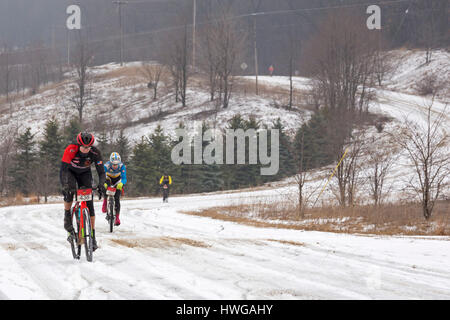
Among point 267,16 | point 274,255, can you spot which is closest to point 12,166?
point 274,255

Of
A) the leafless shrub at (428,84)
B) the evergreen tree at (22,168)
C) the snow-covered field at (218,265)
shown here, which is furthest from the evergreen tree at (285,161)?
the snow-covered field at (218,265)

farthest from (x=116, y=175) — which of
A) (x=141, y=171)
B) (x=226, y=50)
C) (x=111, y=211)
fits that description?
(x=226, y=50)

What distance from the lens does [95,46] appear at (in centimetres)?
9162

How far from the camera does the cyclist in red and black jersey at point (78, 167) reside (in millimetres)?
7539

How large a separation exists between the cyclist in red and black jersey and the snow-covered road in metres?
1.05

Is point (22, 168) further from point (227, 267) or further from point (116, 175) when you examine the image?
point (227, 267)

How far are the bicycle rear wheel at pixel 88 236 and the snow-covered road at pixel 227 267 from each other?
206mm

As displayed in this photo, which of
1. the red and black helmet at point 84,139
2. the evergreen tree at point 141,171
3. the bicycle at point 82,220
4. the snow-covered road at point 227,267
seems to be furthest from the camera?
the evergreen tree at point 141,171

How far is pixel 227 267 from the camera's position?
698cm

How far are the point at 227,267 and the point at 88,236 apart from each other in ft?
7.85

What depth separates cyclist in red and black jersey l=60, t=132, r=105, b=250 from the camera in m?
7.54

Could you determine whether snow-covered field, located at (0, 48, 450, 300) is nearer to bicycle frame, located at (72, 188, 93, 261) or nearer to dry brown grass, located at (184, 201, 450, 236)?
bicycle frame, located at (72, 188, 93, 261)

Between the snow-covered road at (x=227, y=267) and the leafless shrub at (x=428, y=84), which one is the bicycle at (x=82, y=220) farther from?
the leafless shrub at (x=428, y=84)

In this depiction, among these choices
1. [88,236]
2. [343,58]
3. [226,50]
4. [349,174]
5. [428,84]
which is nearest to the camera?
[88,236]
